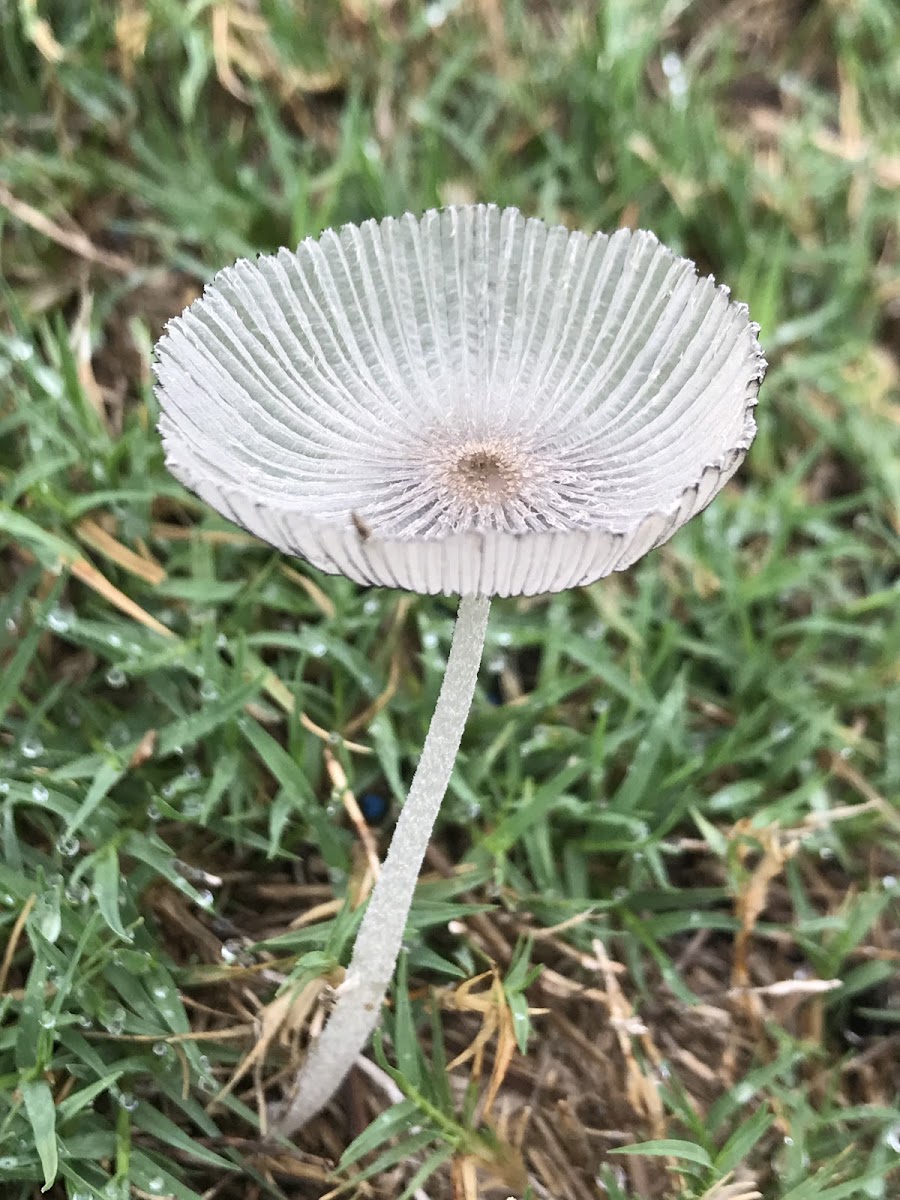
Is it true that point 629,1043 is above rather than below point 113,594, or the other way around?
below

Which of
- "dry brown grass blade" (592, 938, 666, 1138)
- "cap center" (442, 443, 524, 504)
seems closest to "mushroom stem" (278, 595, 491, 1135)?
"cap center" (442, 443, 524, 504)

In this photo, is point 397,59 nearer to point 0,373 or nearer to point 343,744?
point 0,373

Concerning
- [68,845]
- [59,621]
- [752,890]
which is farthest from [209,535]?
[752,890]

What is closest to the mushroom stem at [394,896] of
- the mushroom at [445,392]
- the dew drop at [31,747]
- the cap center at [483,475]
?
the mushroom at [445,392]

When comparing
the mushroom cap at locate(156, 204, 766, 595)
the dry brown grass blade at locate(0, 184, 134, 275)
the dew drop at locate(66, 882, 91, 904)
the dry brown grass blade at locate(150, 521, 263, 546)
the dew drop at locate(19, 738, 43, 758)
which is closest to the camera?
the mushroom cap at locate(156, 204, 766, 595)

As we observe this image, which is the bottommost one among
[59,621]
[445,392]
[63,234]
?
[59,621]

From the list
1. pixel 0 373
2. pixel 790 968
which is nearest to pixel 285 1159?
pixel 790 968

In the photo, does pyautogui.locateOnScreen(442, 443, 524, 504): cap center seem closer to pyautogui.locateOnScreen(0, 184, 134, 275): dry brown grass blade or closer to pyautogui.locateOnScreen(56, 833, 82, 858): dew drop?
pyautogui.locateOnScreen(56, 833, 82, 858): dew drop

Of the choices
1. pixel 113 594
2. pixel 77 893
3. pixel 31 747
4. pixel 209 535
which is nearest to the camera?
pixel 77 893

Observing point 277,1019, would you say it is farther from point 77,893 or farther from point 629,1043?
point 629,1043

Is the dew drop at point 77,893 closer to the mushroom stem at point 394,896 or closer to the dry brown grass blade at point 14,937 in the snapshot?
the dry brown grass blade at point 14,937
